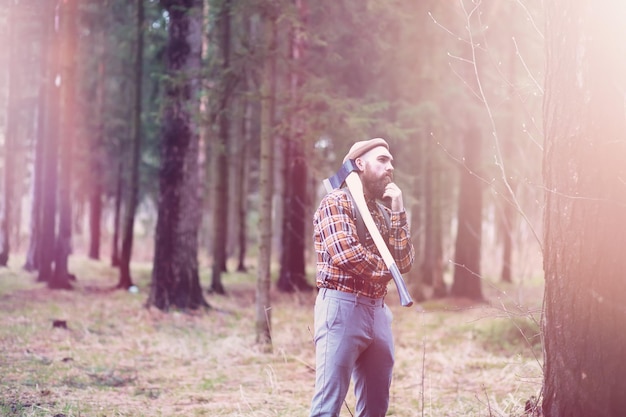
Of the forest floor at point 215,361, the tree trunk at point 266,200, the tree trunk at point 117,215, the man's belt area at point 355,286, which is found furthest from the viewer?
the tree trunk at point 117,215

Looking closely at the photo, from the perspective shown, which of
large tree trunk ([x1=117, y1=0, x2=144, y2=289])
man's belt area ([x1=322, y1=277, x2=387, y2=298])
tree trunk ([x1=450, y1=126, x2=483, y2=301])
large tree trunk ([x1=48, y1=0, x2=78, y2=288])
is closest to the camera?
man's belt area ([x1=322, y1=277, x2=387, y2=298])

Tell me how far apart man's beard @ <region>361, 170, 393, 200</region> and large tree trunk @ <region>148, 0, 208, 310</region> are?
9362 mm

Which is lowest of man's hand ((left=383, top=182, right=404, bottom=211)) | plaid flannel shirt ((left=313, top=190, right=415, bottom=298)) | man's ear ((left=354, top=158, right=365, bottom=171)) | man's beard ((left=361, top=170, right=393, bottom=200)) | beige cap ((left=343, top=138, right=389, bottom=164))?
plaid flannel shirt ((left=313, top=190, right=415, bottom=298))

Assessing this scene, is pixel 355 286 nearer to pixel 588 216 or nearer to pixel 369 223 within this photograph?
pixel 369 223

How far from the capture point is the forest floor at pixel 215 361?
6363 millimetres

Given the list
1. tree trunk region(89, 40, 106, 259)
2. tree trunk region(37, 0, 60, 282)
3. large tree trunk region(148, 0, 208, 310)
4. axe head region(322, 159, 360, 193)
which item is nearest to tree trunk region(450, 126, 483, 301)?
large tree trunk region(148, 0, 208, 310)

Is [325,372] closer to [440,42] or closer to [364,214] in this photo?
[364,214]

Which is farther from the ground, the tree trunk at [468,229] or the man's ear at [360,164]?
the man's ear at [360,164]

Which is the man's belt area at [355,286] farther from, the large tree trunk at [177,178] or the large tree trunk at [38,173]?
the large tree trunk at [38,173]

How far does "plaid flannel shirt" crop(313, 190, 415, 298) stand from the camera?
13.4 feet

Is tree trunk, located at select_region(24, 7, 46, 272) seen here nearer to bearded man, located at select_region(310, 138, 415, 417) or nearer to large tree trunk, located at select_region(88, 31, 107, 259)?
large tree trunk, located at select_region(88, 31, 107, 259)

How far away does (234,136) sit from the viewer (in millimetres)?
25656

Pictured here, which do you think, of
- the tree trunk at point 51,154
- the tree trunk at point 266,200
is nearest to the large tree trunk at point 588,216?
the tree trunk at point 266,200

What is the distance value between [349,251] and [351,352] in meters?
0.62
